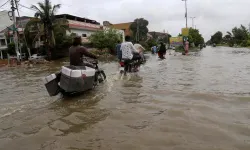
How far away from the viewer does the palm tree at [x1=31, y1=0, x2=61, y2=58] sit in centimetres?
2805

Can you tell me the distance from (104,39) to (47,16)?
30.6ft

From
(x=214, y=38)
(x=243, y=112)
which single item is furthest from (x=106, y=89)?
(x=214, y=38)

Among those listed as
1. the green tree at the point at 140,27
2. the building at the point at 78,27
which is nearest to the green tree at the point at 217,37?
the green tree at the point at 140,27

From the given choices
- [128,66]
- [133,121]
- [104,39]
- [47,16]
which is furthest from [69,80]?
[104,39]

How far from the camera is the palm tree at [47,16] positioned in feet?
92.0

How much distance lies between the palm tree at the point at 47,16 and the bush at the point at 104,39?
777cm

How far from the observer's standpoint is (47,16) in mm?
28203

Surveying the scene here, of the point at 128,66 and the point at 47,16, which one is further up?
the point at 47,16

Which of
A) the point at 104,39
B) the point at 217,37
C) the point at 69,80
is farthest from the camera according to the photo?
the point at 217,37

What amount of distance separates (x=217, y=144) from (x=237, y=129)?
636 millimetres

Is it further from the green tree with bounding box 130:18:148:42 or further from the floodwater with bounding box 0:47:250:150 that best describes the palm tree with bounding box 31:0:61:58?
the green tree with bounding box 130:18:148:42

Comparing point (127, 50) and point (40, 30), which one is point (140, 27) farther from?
point (127, 50)

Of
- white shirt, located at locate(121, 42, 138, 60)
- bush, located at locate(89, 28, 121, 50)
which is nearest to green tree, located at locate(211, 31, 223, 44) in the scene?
bush, located at locate(89, 28, 121, 50)

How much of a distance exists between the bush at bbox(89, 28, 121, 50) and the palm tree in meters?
7.77
